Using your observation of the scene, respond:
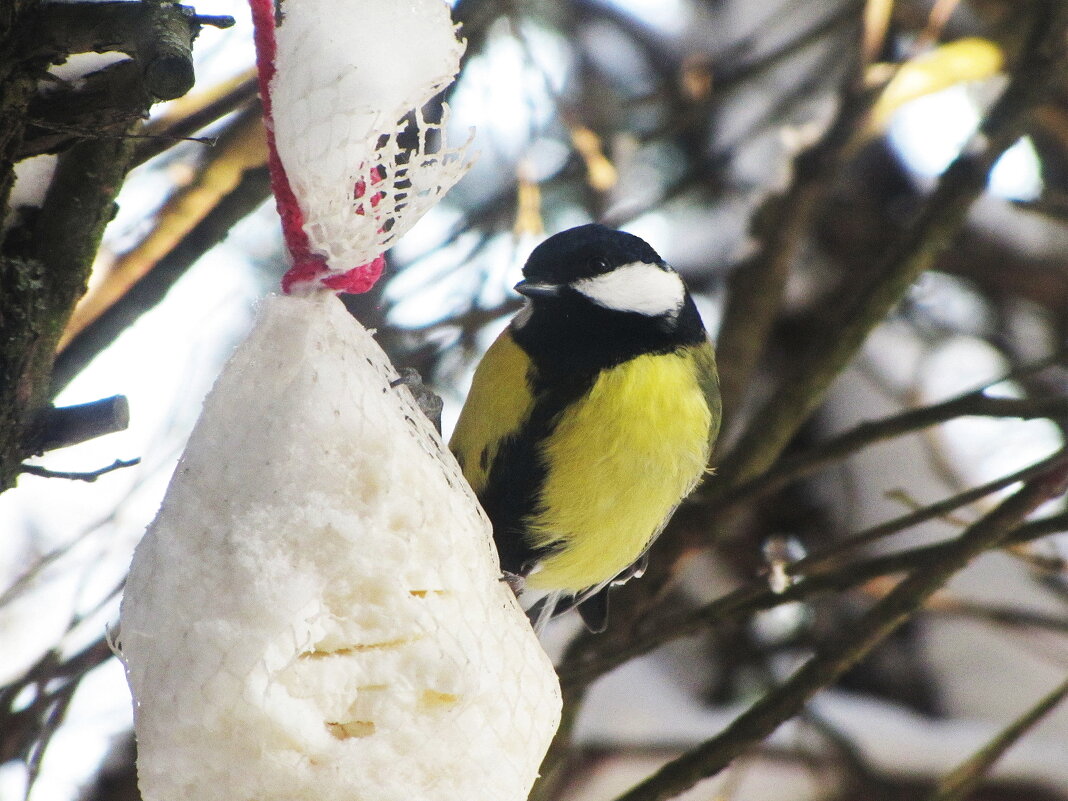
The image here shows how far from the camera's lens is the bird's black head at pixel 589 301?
104cm

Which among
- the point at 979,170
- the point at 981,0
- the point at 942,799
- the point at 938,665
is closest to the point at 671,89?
the point at 981,0

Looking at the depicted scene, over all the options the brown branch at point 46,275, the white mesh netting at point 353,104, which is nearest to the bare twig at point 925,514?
the white mesh netting at point 353,104

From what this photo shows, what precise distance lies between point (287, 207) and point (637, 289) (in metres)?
0.51

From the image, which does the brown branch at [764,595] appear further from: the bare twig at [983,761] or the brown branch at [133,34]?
the brown branch at [133,34]

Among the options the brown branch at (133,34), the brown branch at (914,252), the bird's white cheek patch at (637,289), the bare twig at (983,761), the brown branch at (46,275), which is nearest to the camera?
the brown branch at (133,34)

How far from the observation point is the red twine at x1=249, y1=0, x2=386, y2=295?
620 millimetres

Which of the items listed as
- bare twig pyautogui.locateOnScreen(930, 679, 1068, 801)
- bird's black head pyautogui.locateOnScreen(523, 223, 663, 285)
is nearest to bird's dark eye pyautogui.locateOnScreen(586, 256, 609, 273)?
bird's black head pyautogui.locateOnScreen(523, 223, 663, 285)

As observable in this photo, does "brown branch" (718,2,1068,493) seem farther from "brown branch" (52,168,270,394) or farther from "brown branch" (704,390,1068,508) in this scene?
"brown branch" (52,168,270,394)

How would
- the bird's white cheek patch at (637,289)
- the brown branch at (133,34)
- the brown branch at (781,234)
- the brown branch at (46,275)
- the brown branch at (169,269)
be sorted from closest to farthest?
the brown branch at (133,34) < the brown branch at (46,275) < the brown branch at (169,269) < the bird's white cheek patch at (637,289) < the brown branch at (781,234)

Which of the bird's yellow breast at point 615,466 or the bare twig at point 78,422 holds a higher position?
the bare twig at point 78,422

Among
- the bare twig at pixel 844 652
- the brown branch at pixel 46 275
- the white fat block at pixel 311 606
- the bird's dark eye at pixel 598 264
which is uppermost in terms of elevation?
the brown branch at pixel 46 275

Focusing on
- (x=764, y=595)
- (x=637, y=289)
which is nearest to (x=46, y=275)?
(x=637, y=289)

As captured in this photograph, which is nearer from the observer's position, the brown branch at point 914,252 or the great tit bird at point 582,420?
the great tit bird at point 582,420

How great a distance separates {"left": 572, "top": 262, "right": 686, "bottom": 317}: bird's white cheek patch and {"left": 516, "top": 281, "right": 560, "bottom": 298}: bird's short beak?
38 mm
